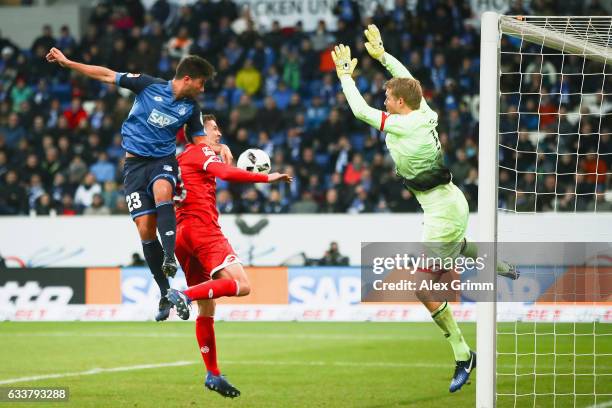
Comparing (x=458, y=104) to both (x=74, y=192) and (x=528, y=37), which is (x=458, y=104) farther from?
(x=528, y=37)

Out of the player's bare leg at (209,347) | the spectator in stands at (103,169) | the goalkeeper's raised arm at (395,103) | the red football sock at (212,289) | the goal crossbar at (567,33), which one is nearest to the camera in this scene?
the goal crossbar at (567,33)

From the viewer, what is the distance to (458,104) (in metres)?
21.0

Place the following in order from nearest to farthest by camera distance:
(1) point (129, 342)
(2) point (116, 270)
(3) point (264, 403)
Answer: (3) point (264, 403) < (1) point (129, 342) < (2) point (116, 270)

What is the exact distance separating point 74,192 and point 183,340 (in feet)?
21.9

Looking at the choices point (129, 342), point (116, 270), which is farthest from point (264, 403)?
point (116, 270)

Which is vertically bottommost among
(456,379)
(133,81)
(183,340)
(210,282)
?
(183,340)

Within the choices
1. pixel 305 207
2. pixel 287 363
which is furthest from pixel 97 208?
pixel 287 363

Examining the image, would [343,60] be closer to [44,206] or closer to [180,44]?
[44,206]

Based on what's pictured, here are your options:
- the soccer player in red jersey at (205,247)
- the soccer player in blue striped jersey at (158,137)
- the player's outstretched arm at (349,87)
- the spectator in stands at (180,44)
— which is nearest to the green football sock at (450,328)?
the soccer player in red jersey at (205,247)

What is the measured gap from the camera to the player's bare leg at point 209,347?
905 centimetres

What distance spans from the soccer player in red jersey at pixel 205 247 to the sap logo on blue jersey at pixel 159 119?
12.7 inches

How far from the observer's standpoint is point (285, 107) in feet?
74.0

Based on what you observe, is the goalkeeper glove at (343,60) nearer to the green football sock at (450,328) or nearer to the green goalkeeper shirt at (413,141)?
the green goalkeeper shirt at (413,141)

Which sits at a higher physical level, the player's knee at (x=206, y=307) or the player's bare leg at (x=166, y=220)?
the player's bare leg at (x=166, y=220)
